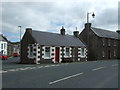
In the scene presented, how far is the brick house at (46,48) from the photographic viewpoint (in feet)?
95.8

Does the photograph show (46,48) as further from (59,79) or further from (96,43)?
(59,79)

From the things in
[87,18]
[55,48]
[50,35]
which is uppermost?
[87,18]

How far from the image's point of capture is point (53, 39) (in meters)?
33.1

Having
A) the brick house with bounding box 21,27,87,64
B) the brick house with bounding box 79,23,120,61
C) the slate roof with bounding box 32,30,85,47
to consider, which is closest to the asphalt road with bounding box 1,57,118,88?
the brick house with bounding box 21,27,87,64

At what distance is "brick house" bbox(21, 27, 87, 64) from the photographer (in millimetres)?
29188

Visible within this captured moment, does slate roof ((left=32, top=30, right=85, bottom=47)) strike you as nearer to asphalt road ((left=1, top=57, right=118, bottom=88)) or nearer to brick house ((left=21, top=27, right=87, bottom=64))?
brick house ((left=21, top=27, right=87, bottom=64))

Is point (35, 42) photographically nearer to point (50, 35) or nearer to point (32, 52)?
point (32, 52)

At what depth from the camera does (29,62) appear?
2984 centimetres

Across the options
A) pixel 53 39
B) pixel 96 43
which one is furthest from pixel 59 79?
pixel 96 43

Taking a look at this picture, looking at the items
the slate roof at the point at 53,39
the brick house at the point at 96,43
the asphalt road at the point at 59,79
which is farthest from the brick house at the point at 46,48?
the asphalt road at the point at 59,79

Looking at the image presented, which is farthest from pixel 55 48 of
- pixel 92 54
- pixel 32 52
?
pixel 92 54

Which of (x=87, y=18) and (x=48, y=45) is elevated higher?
(x=87, y=18)

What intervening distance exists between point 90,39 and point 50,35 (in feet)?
49.5

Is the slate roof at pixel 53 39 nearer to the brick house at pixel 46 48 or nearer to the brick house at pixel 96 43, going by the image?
the brick house at pixel 46 48
